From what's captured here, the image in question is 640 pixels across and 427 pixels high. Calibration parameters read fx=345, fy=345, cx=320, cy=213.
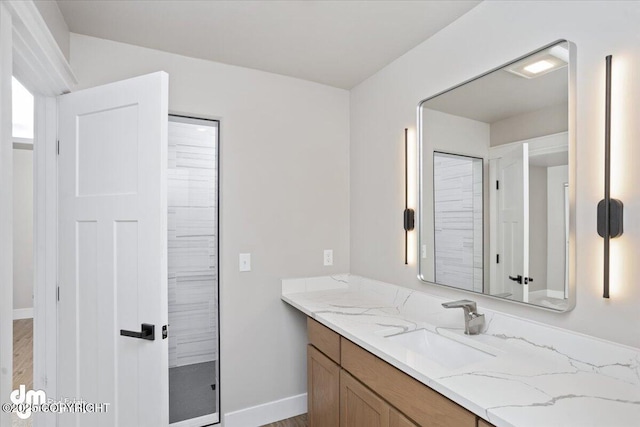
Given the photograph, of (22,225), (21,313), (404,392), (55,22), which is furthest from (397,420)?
(21,313)

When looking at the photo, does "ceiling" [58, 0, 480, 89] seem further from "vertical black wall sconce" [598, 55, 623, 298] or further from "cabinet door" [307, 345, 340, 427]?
→ "cabinet door" [307, 345, 340, 427]

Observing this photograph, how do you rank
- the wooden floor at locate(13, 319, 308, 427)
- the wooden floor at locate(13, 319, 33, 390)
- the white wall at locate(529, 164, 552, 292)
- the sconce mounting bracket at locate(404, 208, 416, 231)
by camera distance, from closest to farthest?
the white wall at locate(529, 164, 552, 292), the sconce mounting bracket at locate(404, 208, 416, 231), the wooden floor at locate(13, 319, 308, 427), the wooden floor at locate(13, 319, 33, 390)

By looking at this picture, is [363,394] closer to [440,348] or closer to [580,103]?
[440,348]

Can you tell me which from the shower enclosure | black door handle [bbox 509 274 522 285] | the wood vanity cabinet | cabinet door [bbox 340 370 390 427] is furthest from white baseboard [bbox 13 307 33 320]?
black door handle [bbox 509 274 522 285]

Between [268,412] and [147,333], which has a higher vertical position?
[147,333]

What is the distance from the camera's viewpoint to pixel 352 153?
2.73 m

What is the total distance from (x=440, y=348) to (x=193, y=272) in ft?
5.28

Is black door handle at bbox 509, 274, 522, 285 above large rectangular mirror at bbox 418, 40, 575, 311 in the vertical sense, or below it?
below

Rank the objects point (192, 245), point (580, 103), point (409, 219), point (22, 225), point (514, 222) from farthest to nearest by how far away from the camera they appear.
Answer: point (22, 225) → point (192, 245) → point (409, 219) → point (514, 222) → point (580, 103)

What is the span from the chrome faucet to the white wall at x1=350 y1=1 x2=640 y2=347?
0.08 metres

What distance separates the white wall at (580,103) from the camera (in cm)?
114

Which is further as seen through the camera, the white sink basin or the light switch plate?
the light switch plate

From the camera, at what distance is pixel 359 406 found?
157 centimetres

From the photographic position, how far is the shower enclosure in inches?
89.9
